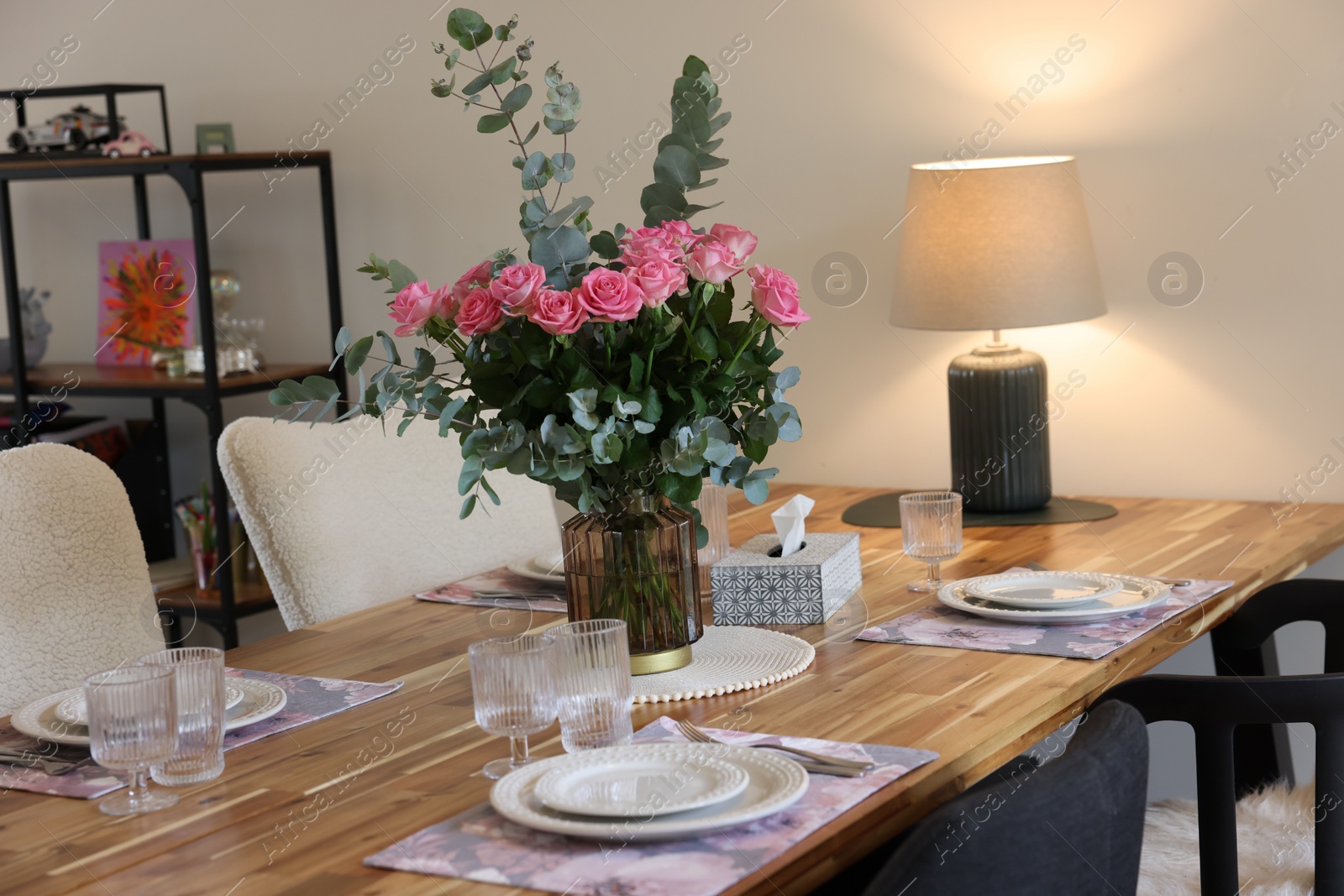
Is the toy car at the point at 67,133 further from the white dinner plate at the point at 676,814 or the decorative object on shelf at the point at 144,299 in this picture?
the white dinner plate at the point at 676,814

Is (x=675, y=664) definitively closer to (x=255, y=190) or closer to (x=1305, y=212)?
(x=1305, y=212)

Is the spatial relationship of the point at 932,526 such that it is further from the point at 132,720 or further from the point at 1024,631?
the point at 132,720

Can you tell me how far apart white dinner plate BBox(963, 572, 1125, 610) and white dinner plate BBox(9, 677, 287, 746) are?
2.56ft

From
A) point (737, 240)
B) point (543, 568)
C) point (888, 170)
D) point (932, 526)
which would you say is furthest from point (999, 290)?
point (737, 240)

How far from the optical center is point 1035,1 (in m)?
2.35

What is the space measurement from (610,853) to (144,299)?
108 inches

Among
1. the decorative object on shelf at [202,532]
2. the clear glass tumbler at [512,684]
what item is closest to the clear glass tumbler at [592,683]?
the clear glass tumbler at [512,684]

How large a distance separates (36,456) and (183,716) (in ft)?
2.28

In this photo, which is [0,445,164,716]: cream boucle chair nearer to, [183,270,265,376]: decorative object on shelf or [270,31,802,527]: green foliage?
[270,31,802,527]: green foliage

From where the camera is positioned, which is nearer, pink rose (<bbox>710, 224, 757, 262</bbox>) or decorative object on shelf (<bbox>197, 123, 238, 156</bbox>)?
pink rose (<bbox>710, 224, 757, 262</bbox>)

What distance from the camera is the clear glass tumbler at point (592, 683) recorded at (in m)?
1.15

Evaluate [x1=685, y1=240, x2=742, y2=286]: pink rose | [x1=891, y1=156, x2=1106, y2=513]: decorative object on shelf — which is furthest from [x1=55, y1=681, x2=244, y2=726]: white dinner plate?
[x1=891, y1=156, x2=1106, y2=513]: decorative object on shelf

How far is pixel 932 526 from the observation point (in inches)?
67.2

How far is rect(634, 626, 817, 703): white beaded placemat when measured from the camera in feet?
4.41
